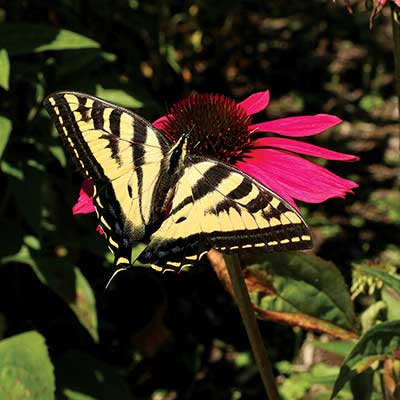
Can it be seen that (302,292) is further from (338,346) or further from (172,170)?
(172,170)

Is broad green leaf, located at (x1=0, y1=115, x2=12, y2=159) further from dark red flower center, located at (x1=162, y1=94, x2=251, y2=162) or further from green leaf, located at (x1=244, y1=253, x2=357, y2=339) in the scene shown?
green leaf, located at (x1=244, y1=253, x2=357, y2=339)

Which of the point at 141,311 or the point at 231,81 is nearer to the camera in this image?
the point at 141,311

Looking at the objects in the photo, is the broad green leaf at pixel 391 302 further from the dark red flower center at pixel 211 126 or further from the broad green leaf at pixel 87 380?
the broad green leaf at pixel 87 380

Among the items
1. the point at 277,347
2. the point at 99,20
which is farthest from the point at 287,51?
the point at 277,347

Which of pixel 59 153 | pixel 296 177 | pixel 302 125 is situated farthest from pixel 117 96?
pixel 296 177

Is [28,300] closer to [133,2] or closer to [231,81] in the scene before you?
[133,2]

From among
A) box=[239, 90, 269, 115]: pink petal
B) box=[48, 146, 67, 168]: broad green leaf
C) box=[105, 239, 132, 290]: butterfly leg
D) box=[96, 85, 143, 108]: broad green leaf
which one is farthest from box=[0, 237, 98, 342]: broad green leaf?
box=[239, 90, 269, 115]: pink petal
